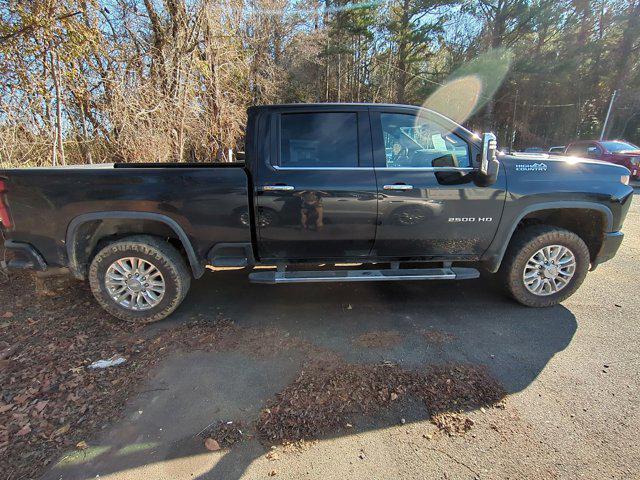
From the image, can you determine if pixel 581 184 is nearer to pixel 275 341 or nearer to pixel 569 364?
pixel 569 364

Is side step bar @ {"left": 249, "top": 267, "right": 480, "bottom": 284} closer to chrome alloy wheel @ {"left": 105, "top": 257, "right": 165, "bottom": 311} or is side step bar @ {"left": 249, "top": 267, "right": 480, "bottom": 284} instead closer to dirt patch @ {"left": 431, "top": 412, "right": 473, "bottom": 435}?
chrome alloy wheel @ {"left": 105, "top": 257, "right": 165, "bottom": 311}

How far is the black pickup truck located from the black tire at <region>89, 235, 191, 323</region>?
0.4 inches

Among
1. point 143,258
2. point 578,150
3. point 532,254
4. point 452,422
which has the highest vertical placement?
point 578,150

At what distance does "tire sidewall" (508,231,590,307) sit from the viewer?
353 centimetres

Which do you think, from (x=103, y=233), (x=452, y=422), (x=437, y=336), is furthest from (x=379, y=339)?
(x=103, y=233)

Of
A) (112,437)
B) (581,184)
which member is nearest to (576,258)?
(581,184)

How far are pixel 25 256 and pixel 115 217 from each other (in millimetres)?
1005

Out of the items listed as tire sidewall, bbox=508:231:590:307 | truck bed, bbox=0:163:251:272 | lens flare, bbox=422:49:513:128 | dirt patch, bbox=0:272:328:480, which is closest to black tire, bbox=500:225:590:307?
tire sidewall, bbox=508:231:590:307

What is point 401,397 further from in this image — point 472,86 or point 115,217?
point 472,86

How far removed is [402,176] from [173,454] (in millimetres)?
2768

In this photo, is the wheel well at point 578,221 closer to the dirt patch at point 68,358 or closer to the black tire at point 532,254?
the black tire at point 532,254

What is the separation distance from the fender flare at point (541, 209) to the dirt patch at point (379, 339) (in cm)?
132

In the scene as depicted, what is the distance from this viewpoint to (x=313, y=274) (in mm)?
3428

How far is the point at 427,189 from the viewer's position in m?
3.28
